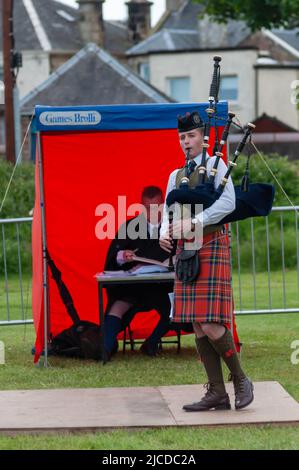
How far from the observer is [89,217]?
36.7ft

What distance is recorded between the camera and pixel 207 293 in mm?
7703

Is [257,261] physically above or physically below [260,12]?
below

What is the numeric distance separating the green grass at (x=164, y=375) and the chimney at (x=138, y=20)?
5527 cm

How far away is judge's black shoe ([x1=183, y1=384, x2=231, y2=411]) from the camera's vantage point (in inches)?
309

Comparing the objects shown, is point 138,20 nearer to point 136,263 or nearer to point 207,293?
point 136,263

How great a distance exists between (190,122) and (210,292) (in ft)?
3.59

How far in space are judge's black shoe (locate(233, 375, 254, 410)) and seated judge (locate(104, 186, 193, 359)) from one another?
2.56 meters

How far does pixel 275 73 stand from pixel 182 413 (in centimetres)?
5020

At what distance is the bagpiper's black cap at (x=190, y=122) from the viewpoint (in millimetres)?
7770

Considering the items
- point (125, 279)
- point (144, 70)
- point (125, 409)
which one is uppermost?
point (144, 70)

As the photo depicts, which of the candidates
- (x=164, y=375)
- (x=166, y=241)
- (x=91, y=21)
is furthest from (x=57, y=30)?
(x=166, y=241)

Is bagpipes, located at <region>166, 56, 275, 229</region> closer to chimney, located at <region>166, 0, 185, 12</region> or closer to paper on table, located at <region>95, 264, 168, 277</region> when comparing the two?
paper on table, located at <region>95, 264, 168, 277</region>

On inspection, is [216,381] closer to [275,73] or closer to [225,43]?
[275,73]

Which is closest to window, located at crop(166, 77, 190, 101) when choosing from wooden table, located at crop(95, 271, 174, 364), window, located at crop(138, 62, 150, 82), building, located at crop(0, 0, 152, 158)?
window, located at crop(138, 62, 150, 82)
